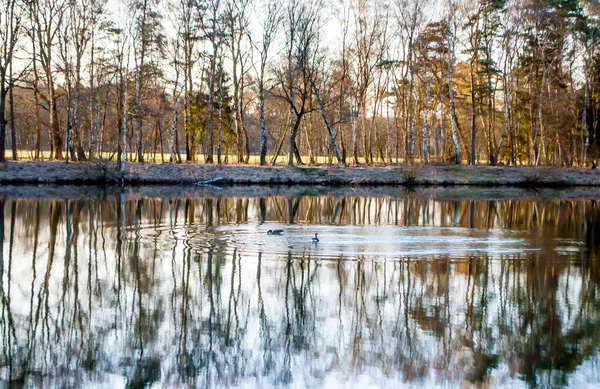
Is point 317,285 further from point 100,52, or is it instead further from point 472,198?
point 100,52

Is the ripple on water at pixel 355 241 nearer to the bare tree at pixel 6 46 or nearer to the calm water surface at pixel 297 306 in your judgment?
the calm water surface at pixel 297 306

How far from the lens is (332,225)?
75.5 feet

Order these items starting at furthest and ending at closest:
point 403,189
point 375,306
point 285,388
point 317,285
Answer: point 403,189 < point 317,285 < point 375,306 < point 285,388

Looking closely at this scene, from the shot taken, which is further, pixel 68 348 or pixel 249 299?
pixel 249 299

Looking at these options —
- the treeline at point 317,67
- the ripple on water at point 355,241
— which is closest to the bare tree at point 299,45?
the treeline at point 317,67

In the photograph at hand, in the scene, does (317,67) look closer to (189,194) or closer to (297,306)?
(189,194)

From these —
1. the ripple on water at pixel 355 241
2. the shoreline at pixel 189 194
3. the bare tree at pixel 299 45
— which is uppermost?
the bare tree at pixel 299 45

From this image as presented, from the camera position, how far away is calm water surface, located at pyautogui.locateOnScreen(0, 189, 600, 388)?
8211mm

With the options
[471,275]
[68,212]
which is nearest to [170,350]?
[471,275]

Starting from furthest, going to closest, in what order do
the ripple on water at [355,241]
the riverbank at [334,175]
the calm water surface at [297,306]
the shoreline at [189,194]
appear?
1. the riverbank at [334,175]
2. the shoreline at [189,194]
3. the ripple on water at [355,241]
4. the calm water surface at [297,306]

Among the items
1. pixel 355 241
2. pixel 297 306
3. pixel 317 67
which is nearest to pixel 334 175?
pixel 317 67

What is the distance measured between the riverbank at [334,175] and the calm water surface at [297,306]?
2430 centimetres

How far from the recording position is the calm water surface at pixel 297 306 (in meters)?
8.21

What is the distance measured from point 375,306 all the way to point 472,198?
93.8ft
